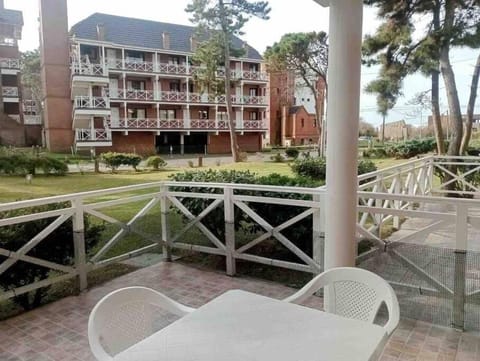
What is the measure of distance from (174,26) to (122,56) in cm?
72

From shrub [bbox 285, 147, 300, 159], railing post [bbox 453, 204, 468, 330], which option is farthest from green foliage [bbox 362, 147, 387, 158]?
railing post [bbox 453, 204, 468, 330]

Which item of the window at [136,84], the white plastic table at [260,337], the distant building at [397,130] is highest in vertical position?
the window at [136,84]

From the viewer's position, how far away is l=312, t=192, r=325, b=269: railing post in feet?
9.02

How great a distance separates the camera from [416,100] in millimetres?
5090

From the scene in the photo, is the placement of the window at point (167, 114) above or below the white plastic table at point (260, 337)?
above

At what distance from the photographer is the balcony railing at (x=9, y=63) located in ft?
8.23

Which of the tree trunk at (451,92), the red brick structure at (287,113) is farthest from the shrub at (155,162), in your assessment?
the tree trunk at (451,92)

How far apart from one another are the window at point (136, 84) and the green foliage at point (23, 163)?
912 millimetres

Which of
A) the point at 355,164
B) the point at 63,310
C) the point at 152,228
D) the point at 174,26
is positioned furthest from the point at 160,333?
the point at 174,26

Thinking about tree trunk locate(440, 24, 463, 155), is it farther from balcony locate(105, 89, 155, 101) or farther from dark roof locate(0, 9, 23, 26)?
dark roof locate(0, 9, 23, 26)

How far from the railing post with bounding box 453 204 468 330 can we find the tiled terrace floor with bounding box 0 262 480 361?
107 millimetres

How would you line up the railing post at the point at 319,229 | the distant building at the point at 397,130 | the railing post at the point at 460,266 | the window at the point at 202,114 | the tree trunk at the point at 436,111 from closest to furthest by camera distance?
the railing post at the point at 460,266, the railing post at the point at 319,229, the window at the point at 202,114, the distant building at the point at 397,130, the tree trunk at the point at 436,111

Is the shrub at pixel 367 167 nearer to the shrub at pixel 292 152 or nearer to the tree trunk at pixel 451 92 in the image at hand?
the shrub at pixel 292 152

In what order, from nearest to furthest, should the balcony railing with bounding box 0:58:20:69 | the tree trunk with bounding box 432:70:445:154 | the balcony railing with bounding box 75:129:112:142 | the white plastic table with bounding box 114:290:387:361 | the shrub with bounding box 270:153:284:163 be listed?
the white plastic table with bounding box 114:290:387:361
the balcony railing with bounding box 0:58:20:69
the balcony railing with bounding box 75:129:112:142
the shrub with bounding box 270:153:284:163
the tree trunk with bounding box 432:70:445:154
